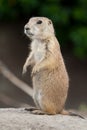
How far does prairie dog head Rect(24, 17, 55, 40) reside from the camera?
36.8ft

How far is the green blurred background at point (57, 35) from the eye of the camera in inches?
739

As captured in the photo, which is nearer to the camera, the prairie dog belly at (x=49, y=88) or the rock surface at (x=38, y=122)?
the rock surface at (x=38, y=122)

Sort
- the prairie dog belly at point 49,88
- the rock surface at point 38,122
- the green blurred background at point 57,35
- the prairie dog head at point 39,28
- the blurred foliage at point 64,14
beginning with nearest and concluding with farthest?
the rock surface at point 38,122 → the prairie dog belly at point 49,88 → the prairie dog head at point 39,28 → the green blurred background at point 57,35 → the blurred foliage at point 64,14

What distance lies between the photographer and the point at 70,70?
19.7m

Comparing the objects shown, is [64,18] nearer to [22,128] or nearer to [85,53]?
[85,53]

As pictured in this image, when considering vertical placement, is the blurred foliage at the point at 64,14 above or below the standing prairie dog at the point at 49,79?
below

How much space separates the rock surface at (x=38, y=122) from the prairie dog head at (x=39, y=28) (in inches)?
46.8

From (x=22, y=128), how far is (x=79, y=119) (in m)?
1.07

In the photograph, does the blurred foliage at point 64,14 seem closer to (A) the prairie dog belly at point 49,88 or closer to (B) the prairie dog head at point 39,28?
(B) the prairie dog head at point 39,28

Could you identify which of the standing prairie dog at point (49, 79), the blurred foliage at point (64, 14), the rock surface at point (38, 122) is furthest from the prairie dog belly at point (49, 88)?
the blurred foliage at point (64, 14)

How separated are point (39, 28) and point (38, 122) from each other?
70.6 inches

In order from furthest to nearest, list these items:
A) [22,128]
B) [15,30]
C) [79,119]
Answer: [15,30]
[79,119]
[22,128]

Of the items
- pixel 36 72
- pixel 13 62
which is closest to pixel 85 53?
pixel 13 62

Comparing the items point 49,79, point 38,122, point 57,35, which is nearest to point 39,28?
point 49,79
